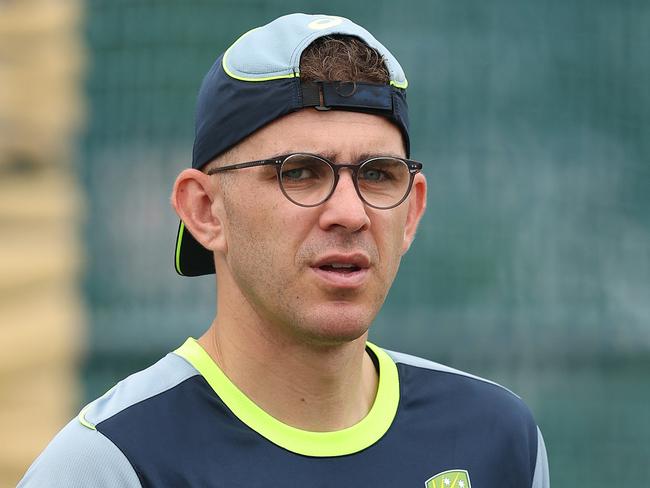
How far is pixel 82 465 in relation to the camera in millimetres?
2594

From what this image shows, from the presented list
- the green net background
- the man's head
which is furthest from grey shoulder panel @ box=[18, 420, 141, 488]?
the green net background

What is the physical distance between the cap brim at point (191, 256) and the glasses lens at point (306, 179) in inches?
16.6

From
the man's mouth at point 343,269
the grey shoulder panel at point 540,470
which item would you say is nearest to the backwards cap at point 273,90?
the man's mouth at point 343,269

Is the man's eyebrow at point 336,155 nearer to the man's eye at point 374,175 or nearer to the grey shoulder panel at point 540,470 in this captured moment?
the man's eye at point 374,175

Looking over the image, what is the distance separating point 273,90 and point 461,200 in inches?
107

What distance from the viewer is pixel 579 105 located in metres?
5.50

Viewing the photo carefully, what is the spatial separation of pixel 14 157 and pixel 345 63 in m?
3.37

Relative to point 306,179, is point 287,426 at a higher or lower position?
lower

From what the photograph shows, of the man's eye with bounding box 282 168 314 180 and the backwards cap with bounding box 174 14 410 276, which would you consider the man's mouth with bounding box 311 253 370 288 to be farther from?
the backwards cap with bounding box 174 14 410 276

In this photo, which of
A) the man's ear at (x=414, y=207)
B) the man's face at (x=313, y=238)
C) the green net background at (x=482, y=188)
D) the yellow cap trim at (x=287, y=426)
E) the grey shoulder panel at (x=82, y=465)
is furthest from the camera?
the green net background at (x=482, y=188)

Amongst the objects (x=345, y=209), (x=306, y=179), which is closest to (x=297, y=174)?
(x=306, y=179)

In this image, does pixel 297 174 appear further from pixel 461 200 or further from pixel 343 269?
pixel 461 200

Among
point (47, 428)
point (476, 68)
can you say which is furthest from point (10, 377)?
point (476, 68)

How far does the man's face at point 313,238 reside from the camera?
106 inches
